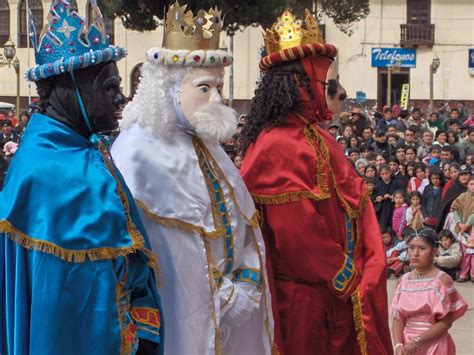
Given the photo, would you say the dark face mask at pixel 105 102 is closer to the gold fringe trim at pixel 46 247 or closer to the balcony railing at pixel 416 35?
the gold fringe trim at pixel 46 247

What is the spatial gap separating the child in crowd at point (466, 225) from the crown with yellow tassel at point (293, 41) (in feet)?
20.3

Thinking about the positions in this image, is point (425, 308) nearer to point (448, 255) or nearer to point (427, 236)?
point (427, 236)

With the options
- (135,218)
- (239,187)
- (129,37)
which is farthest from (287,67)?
(129,37)

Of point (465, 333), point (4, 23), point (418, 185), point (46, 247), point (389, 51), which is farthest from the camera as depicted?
point (4, 23)

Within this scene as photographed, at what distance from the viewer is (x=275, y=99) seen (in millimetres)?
4793

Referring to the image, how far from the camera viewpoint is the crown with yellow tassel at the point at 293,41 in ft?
15.7

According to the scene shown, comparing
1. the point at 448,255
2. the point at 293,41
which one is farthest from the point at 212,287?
the point at 448,255

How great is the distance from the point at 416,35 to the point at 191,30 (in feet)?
120

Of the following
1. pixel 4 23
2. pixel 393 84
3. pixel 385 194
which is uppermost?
pixel 4 23

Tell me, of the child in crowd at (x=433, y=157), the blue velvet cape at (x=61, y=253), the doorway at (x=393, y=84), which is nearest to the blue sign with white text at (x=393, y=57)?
the doorway at (x=393, y=84)

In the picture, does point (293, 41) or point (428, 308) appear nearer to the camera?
point (293, 41)

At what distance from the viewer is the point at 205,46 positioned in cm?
434

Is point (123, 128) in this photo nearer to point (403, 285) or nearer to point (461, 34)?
point (403, 285)

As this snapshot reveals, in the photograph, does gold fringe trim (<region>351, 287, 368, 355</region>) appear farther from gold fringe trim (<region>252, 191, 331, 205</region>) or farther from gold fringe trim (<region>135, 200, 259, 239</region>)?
gold fringe trim (<region>135, 200, 259, 239</region>)
